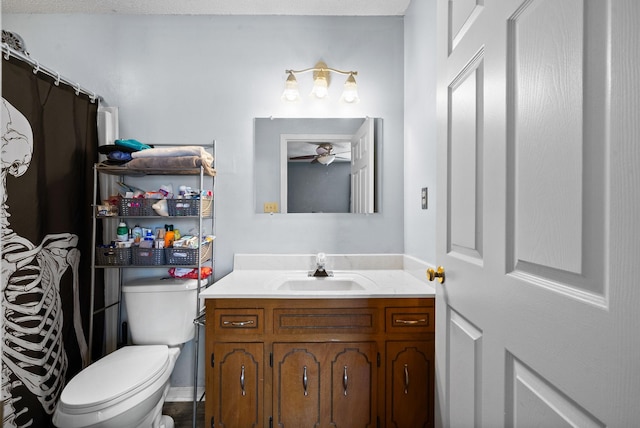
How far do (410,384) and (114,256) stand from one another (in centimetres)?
168

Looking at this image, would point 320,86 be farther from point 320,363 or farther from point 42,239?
point 42,239

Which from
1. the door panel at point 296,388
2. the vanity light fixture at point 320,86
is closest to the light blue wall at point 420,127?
the vanity light fixture at point 320,86

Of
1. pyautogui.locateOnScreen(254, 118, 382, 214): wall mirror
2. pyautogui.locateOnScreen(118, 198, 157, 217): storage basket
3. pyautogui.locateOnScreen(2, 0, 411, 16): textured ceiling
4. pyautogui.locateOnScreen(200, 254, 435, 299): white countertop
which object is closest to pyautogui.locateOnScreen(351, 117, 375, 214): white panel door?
pyautogui.locateOnScreen(254, 118, 382, 214): wall mirror

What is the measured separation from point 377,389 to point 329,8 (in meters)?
2.16

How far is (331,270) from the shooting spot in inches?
80.1

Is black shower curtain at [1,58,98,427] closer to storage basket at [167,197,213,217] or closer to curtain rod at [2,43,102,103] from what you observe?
curtain rod at [2,43,102,103]

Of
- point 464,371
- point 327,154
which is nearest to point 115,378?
point 464,371

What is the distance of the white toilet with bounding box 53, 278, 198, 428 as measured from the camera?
1274mm

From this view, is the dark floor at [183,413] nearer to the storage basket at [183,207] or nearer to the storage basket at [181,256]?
the storage basket at [181,256]

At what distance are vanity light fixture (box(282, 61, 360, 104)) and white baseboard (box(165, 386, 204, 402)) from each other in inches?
75.8

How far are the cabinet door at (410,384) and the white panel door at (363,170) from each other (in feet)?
2.84

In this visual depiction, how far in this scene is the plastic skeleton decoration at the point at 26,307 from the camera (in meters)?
1.42

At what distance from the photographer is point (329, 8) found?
1.97 m

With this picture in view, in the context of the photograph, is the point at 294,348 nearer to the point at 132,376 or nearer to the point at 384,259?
the point at 132,376
